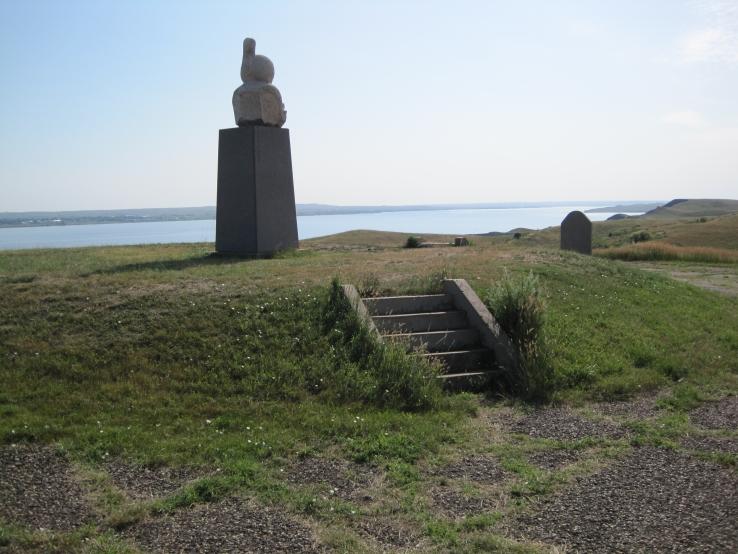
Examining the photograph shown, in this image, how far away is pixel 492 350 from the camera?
9438mm

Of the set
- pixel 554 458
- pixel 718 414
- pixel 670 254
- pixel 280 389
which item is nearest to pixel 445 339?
pixel 280 389

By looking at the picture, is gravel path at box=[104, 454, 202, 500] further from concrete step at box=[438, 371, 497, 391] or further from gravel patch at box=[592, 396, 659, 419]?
gravel patch at box=[592, 396, 659, 419]

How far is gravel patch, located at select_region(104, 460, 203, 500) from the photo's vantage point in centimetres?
551

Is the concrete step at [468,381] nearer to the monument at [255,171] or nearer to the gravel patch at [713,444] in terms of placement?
the gravel patch at [713,444]

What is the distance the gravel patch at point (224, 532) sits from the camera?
4586mm

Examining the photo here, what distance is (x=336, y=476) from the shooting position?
5891 mm

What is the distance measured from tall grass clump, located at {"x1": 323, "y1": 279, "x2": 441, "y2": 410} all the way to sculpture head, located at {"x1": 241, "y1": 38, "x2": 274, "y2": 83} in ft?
27.9

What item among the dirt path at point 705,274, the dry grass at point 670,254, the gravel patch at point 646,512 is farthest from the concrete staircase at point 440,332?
the dry grass at point 670,254

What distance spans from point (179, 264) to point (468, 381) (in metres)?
6.85

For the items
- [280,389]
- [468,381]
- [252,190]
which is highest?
[252,190]

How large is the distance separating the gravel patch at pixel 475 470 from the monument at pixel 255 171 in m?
9.65

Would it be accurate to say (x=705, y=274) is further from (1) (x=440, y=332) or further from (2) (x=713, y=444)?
(2) (x=713, y=444)

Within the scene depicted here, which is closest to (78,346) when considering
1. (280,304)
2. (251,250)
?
(280,304)

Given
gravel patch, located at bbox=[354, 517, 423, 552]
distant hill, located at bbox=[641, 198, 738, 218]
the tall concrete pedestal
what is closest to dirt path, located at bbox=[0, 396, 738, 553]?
gravel patch, located at bbox=[354, 517, 423, 552]
